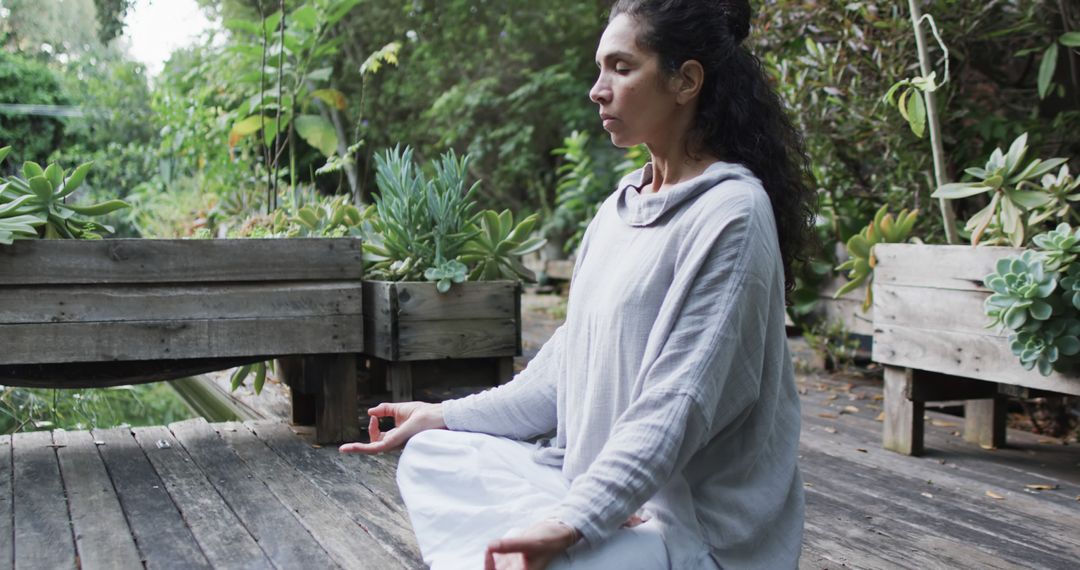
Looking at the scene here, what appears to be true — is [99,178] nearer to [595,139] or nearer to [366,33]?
[366,33]

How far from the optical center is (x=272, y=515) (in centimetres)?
240

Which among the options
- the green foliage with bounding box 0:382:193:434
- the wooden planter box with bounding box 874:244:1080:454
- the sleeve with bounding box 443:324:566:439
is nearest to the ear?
the sleeve with bounding box 443:324:566:439

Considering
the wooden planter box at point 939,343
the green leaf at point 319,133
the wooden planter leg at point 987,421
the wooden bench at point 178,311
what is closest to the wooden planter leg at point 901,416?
the wooden planter box at point 939,343

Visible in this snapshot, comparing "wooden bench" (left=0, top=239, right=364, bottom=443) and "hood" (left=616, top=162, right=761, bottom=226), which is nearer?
"hood" (left=616, top=162, right=761, bottom=226)

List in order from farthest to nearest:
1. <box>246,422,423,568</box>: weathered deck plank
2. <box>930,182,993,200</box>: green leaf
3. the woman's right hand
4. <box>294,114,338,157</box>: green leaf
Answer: <box>294,114,338,157</box>: green leaf, <box>930,182,993,200</box>: green leaf, <box>246,422,423,568</box>: weathered deck plank, the woman's right hand

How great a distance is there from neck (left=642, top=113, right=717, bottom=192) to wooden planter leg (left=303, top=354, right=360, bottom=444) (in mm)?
2037

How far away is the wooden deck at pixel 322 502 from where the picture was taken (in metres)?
2.14

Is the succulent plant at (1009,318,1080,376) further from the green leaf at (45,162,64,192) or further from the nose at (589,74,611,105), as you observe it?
the green leaf at (45,162,64,192)

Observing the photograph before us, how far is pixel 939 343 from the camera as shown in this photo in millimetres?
2949

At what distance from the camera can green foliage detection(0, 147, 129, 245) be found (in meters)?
2.79

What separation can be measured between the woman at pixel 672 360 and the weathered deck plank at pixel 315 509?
2.54 feet

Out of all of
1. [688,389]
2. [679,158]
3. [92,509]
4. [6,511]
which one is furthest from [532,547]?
[6,511]

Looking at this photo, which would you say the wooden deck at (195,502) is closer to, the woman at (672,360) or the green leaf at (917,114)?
the woman at (672,360)

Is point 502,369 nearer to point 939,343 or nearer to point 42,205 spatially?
point 939,343
